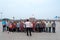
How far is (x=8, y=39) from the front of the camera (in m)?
16.5

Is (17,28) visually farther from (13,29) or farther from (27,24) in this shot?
(27,24)

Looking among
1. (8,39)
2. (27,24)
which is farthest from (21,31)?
(8,39)

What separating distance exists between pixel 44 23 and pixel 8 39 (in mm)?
8310

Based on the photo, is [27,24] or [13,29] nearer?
[27,24]

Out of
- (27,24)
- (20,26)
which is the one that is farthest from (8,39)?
(20,26)

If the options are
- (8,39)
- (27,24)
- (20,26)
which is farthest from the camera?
(20,26)

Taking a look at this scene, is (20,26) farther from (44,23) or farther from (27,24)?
(27,24)

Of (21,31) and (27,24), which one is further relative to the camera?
(21,31)

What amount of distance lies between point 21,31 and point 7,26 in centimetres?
180

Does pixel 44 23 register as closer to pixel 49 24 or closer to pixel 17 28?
pixel 49 24

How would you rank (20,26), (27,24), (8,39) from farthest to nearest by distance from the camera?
(20,26), (27,24), (8,39)

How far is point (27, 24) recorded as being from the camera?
19422 mm

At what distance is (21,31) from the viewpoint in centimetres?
2431

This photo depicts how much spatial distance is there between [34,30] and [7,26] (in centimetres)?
328
